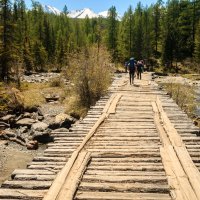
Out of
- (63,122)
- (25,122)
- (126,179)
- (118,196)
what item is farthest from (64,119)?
(118,196)

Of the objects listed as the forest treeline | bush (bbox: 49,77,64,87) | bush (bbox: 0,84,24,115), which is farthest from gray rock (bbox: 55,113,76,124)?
the forest treeline

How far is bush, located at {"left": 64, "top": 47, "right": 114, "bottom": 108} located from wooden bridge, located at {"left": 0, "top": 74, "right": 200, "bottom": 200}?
8.64m

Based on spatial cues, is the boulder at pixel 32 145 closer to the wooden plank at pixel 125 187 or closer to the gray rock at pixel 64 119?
the gray rock at pixel 64 119

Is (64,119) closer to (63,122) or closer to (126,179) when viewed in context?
(63,122)

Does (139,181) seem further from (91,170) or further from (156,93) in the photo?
(156,93)

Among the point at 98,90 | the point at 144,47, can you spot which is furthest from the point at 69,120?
the point at 144,47

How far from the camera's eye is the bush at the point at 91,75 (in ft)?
66.2

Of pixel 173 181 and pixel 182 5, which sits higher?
pixel 182 5

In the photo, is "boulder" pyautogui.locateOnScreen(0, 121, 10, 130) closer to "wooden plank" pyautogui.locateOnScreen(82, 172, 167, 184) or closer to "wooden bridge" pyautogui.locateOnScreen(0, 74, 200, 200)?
"wooden bridge" pyautogui.locateOnScreen(0, 74, 200, 200)

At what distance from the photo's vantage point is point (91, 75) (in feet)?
66.7

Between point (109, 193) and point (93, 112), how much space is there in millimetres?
7262

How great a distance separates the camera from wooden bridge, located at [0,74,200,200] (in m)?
5.88

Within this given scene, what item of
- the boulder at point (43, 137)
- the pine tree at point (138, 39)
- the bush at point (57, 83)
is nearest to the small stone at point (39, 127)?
the boulder at point (43, 137)

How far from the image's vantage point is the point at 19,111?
2317 cm
